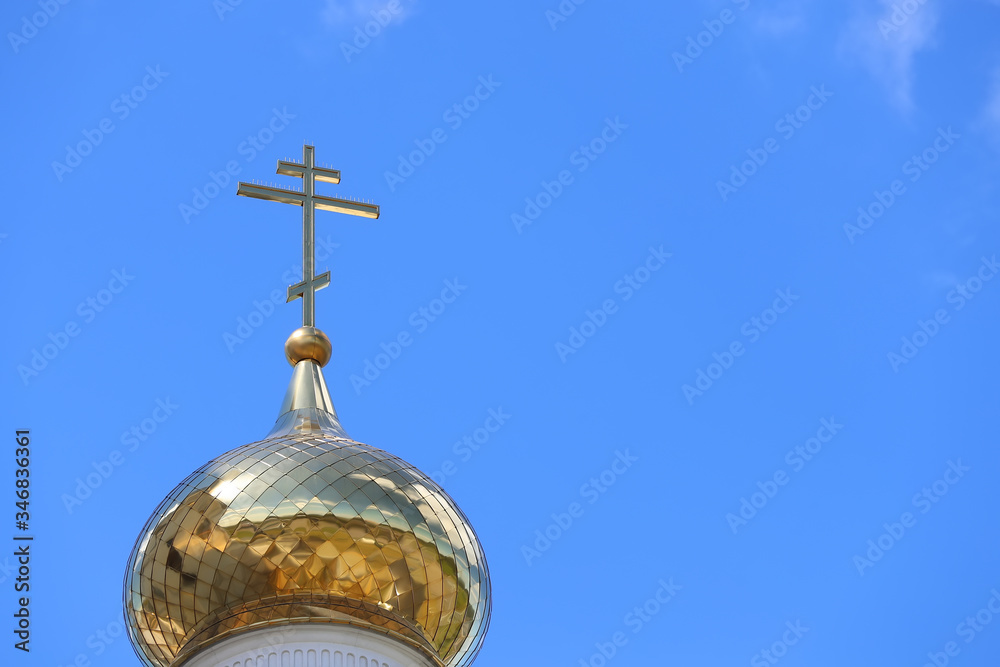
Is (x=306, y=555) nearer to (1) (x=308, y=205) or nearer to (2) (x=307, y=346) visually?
(2) (x=307, y=346)

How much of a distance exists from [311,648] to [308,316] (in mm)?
5218

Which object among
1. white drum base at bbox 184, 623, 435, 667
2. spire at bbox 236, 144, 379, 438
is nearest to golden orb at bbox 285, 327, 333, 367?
spire at bbox 236, 144, 379, 438

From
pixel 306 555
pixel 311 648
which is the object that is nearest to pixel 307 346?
pixel 306 555

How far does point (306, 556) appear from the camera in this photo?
58.6ft

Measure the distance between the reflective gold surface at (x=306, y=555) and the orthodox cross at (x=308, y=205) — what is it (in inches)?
109

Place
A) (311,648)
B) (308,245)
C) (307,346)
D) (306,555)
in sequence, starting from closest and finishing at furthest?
(311,648)
(306,555)
(307,346)
(308,245)

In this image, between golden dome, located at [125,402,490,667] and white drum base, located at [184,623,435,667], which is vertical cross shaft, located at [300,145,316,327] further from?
white drum base, located at [184,623,435,667]

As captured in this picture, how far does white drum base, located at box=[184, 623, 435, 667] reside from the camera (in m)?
17.3

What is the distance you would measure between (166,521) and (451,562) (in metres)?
2.68

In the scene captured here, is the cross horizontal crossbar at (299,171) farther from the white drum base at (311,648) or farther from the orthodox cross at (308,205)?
the white drum base at (311,648)

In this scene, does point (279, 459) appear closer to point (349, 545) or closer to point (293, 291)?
point (349, 545)

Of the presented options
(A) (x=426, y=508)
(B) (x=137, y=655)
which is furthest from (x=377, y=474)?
(B) (x=137, y=655)

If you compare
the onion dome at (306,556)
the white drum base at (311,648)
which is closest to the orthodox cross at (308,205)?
the onion dome at (306,556)

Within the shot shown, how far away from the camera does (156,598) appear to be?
1853 centimetres
